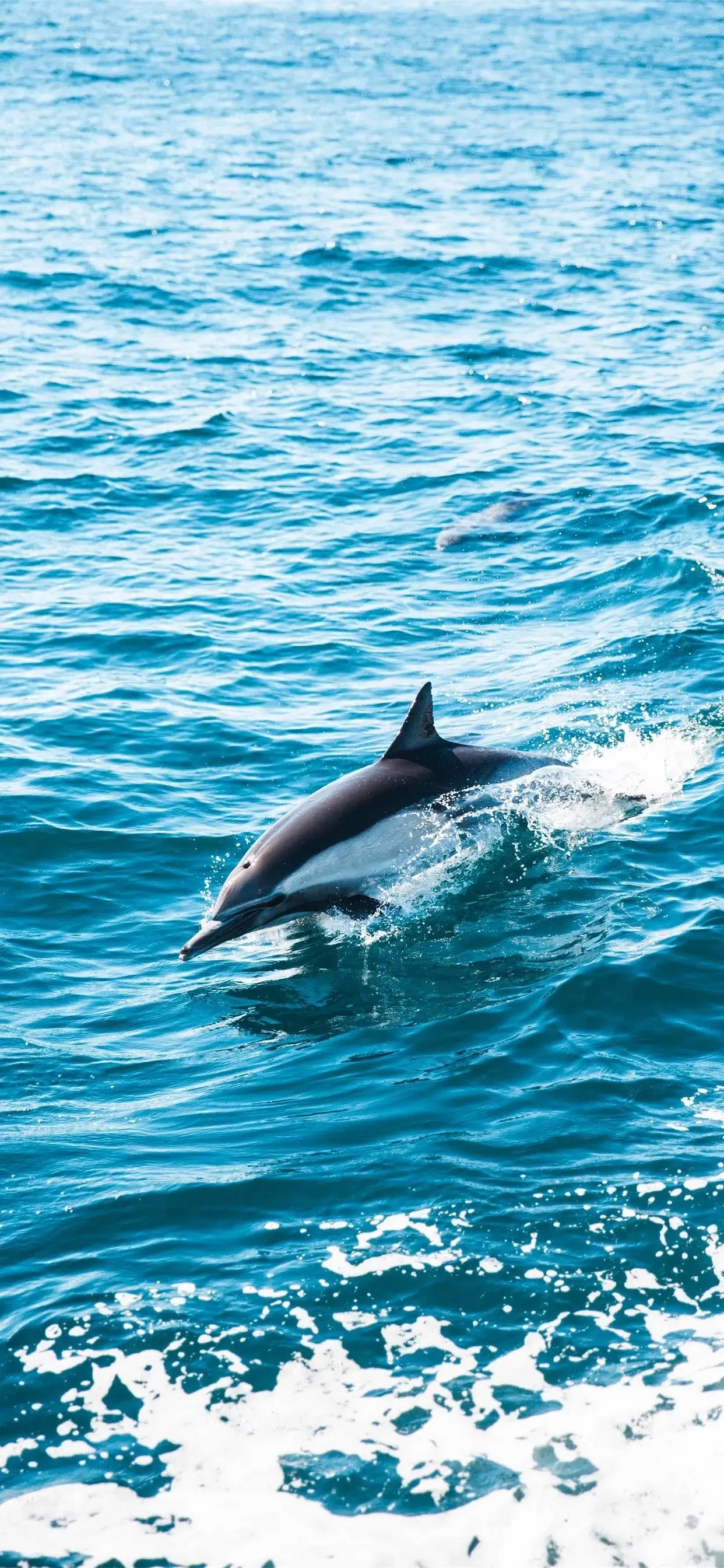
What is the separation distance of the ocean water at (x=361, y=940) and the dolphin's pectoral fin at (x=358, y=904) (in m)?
0.20

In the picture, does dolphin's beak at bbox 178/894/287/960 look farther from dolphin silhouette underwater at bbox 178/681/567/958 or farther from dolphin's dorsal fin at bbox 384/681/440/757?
dolphin's dorsal fin at bbox 384/681/440/757

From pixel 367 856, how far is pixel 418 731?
115 cm

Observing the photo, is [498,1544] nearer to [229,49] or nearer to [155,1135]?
[155,1135]

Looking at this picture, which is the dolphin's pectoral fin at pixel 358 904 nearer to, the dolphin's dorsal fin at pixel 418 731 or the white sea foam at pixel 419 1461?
the dolphin's dorsal fin at pixel 418 731

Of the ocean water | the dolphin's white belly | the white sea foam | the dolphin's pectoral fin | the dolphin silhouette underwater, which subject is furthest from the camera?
the dolphin's pectoral fin

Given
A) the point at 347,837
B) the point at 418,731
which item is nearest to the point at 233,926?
the point at 347,837

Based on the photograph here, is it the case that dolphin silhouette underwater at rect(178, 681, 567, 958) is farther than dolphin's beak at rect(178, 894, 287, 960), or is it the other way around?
dolphin silhouette underwater at rect(178, 681, 567, 958)

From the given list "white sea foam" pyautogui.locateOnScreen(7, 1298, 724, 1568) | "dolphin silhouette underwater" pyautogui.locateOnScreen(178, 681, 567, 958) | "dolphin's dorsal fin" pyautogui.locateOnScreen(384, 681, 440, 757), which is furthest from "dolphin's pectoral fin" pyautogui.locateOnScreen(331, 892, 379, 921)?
"white sea foam" pyautogui.locateOnScreen(7, 1298, 724, 1568)

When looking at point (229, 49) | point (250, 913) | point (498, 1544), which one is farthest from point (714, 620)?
point (229, 49)

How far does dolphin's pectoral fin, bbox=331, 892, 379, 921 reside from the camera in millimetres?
12766

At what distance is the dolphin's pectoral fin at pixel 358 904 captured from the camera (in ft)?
41.9

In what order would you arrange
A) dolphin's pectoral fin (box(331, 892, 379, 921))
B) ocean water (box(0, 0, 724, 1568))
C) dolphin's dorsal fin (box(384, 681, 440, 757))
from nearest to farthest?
ocean water (box(0, 0, 724, 1568))
dolphin's pectoral fin (box(331, 892, 379, 921))
dolphin's dorsal fin (box(384, 681, 440, 757))

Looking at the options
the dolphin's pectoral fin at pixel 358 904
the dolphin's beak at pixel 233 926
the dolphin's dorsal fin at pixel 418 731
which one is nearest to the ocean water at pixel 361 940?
the dolphin's pectoral fin at pixel 358 904

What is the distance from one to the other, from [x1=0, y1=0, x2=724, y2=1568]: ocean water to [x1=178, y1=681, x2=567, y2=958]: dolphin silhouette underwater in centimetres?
38
